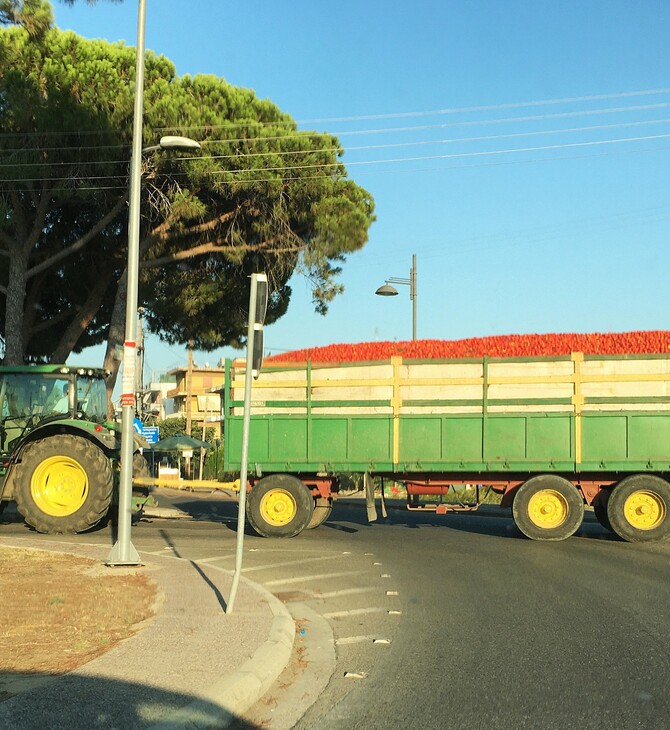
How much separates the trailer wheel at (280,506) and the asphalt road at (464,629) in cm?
38

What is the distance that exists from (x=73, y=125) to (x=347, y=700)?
18339 mm

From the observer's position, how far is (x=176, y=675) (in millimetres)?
5258

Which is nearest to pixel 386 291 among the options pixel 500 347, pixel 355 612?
pixel 500 347

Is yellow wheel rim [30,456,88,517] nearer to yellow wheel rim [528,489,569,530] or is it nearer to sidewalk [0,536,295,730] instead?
sidewalk [0,536,295,730]

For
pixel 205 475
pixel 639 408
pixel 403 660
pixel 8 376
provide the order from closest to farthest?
pixel 403 660
pixel 639 408
pixel 8 376
pixel 205 475

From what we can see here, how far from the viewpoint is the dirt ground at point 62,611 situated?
582 centimetres

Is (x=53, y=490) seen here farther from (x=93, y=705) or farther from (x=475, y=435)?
(x=93, y=705)

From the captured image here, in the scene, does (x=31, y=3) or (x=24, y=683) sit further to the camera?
(x=31, y=3)

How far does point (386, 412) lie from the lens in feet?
46.4

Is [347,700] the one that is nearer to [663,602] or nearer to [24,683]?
[24,683]

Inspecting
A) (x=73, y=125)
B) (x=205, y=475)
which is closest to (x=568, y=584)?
(x=73, y=125)

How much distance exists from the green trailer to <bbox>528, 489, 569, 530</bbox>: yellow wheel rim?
0.02 metres

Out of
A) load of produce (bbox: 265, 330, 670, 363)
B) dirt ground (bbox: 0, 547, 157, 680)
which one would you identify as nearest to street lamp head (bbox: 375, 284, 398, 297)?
load of produce (bbox: 265, 330, 670, 363)

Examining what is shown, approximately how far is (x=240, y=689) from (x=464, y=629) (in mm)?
2861
